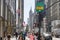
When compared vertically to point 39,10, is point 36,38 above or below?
below

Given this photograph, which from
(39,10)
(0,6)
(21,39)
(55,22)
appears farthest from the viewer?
(55,22)

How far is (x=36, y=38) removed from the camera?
2030 cm

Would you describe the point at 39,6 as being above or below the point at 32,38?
above

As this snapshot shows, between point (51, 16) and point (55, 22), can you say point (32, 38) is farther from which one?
point (51, 16)

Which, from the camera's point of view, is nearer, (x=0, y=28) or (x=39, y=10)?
(x=39, y=10)

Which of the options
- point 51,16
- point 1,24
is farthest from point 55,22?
point 1,24

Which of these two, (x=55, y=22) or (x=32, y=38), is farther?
(x=55, y=22)

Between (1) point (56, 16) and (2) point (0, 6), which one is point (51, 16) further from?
(2) point (0, 6)

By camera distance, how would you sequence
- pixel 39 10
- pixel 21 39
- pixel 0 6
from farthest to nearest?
pixel 0 6, pixel 21 39, pixel 39 10

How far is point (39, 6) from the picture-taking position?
61.2 feet

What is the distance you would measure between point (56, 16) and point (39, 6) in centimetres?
5962

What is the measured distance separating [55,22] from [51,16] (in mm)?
7883

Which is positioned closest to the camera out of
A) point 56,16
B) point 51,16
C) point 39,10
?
point 39,10

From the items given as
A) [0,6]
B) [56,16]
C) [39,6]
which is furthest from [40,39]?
[56,16]
